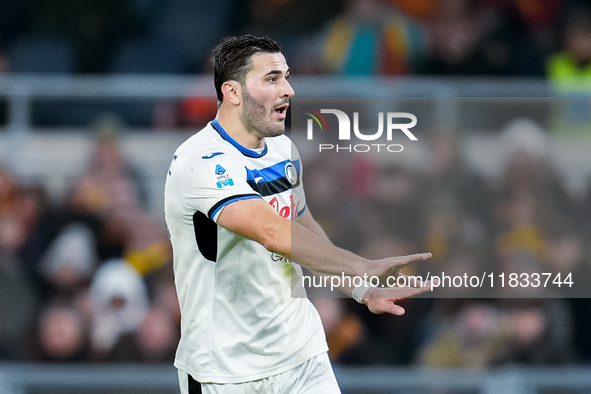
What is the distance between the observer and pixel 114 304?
20.6ft

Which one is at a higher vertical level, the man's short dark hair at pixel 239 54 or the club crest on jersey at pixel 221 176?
the man's short dark hair at pixel 239 54

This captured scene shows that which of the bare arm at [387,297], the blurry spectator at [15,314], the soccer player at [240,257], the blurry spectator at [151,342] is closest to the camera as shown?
the bare arm at [387,297]

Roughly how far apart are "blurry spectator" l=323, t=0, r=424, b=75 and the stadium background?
0.02 metres

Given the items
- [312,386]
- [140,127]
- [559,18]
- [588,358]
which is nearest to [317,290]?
[312,386]

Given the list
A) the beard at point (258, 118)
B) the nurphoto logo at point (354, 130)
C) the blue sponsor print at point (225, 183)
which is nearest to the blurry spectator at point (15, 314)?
the nurphoto logo at point (354, 130)

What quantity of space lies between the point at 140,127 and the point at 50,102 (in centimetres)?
81

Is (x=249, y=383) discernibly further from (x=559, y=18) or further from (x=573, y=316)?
(x=559, y=18)

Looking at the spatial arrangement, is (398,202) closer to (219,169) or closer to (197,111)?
(197,111)

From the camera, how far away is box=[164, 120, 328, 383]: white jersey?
345cm

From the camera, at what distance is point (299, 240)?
3.19m

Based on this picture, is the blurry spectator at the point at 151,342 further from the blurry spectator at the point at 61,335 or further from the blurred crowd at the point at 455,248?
the blurred crowd at the point at 455,248

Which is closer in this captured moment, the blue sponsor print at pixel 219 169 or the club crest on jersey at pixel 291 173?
the blue sponsor print at pixel 219 169

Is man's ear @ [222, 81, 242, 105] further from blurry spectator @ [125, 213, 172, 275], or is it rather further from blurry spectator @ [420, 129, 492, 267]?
blurry spectator @ [125, 213, 172, 275]

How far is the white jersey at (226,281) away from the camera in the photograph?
345 cm
